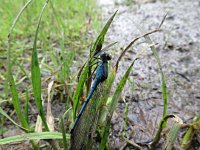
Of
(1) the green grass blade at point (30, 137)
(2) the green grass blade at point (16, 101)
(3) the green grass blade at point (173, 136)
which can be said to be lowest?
(3) the green grass blade at point (173, 136)

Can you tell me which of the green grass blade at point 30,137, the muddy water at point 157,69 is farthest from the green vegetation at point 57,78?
the muddy water at point 157,69

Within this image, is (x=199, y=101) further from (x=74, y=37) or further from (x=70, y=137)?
(x=74, y=37)

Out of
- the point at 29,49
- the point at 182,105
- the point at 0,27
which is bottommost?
the point at 182,105

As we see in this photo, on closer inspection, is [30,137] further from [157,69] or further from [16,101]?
[157,69]

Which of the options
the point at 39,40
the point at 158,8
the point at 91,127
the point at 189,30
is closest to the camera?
the point at 91,127

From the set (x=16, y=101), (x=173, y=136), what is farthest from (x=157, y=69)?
(x=16, y=101)

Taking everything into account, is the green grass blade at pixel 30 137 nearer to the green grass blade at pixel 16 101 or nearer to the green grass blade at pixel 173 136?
the green grass blade at pixel 16 101

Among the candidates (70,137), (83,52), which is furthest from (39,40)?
(70,137)

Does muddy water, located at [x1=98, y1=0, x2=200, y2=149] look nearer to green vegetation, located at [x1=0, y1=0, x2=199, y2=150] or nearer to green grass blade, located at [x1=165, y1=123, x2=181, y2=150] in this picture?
green vegetation, located at [x1=0, y1=0, x2=199, y2=150]

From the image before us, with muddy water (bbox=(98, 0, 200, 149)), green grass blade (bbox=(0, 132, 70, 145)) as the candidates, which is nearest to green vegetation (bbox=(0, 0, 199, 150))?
green grass blade (bbox=(0, 132, 70, 145))
